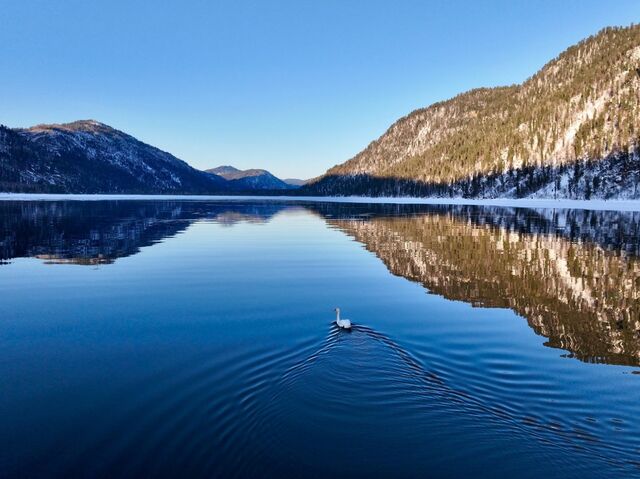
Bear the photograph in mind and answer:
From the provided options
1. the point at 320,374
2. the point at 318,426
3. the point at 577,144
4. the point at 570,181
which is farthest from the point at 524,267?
the point at 577,144

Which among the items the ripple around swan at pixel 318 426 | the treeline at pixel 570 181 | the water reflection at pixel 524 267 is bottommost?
the ripple around swan at pixel 318 426

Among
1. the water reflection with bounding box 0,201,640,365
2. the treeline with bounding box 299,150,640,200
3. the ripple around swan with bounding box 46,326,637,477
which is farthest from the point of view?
the treeline with bounding box 299,150,640,200

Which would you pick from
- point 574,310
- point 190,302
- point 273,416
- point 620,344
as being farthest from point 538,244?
point 273,416

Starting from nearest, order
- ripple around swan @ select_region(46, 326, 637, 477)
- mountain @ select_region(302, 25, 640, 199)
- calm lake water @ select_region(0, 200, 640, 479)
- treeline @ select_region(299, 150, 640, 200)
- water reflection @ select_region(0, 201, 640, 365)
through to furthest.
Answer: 1. ripple around swan @ select_region(46, 326, 637, 477)
2. calm lake water @ select_region(0, 200, 640, 479)
3. water reflection @ select_region(0, 201, 640, 365)
4. treeline @ select_region(299, 150, 640, 200)
5. mountain @ select_region(302, 25, 640, 199)

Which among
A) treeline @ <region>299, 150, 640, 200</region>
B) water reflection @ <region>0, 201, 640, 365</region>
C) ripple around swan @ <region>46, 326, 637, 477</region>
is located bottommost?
ripple around swan @ <region>46, 326, 637, 477</region>

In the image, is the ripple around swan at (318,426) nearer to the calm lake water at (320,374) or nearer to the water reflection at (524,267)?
the calm lake water at (320,374)

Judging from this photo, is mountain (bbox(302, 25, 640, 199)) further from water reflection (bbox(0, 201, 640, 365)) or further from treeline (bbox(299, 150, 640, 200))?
water reflection (bbox(0, 201, 640, 365))

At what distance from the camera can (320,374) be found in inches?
387

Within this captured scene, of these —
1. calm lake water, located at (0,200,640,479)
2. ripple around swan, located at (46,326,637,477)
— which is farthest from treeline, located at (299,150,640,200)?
ripple around swan, located at (46,326,637,477)

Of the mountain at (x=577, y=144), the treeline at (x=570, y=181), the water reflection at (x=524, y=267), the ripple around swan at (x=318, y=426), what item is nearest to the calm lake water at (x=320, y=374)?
the ripple around swan at (x=318, y=426)

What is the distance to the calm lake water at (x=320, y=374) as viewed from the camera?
6.60m

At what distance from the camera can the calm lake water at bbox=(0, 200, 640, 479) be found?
6.60 metres

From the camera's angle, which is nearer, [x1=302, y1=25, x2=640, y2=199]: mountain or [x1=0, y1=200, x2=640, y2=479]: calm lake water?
[x1=0, y1=200, x2=640, y2=479]: calm lake water

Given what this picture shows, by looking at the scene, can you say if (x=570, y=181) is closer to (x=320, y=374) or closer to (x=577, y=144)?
(x=577, y=144)
